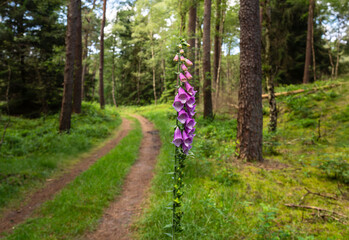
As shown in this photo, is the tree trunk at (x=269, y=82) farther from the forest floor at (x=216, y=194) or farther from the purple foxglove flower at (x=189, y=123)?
the purple foxglove flower at (x=189, y=123)

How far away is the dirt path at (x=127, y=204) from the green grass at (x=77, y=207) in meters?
0.18

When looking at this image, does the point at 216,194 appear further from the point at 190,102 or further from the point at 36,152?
the point at 36,152

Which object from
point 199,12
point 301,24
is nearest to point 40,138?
point 199,12

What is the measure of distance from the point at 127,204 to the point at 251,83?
441 centimetres

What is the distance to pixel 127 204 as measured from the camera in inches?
186

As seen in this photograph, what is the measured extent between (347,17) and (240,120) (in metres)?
21.5

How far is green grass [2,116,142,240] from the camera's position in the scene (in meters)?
3.62

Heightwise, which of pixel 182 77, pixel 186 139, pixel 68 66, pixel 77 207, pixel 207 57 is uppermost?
pixel 207 57

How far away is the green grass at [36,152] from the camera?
5.36 m

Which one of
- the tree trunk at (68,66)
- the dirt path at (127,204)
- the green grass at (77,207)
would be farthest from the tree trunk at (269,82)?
the tree trunk at (68,66)

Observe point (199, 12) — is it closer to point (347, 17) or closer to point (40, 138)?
point (347, 17)

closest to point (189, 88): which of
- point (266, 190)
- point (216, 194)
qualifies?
point (216, 194)

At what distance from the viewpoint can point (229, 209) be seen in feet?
11.7

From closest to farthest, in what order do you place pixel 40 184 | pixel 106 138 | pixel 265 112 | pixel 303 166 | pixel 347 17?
1. pixel 303 166
2. pixel 40 184
3. pixel 265 112
4. pixel 106 138
5. pixel 347 17
